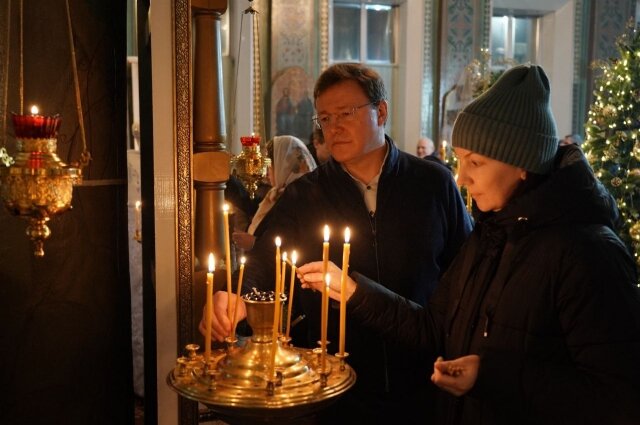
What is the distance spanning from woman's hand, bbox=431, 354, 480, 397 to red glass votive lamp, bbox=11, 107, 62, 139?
3.00 feet

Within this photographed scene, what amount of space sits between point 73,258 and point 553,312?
1334 mm

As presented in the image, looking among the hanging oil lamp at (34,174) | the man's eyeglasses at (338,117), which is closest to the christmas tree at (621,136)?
the man's eyeglasses at (338,117)

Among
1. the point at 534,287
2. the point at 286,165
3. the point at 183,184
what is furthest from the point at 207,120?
the point at 286,165

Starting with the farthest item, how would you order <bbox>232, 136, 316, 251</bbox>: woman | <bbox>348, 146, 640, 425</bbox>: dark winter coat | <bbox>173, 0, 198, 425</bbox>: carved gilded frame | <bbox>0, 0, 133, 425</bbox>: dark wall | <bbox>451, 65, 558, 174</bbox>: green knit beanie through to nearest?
<bbox>232, 136, 316, 251</bbox>: woman < <bbox>173, 0, 198, 425</bbox>: carved gilded frame < <bbox>0, 0, 133, 425</bbox>: dark wall < <bbox>451, 65, 558, 174</bbox>: green knit beanie < <bbox>348, 146, 640, 425</bbox>: dark winter coat

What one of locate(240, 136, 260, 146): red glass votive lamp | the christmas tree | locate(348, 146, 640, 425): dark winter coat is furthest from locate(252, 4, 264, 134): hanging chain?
the christmas tree

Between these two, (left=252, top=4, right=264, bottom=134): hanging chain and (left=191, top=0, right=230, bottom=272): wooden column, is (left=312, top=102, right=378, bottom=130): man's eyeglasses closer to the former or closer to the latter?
(left=191, top=0, right=230, bottom=272): wooden column

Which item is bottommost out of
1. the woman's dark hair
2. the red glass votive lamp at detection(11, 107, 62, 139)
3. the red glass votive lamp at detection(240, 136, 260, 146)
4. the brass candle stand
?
the brass candle stand

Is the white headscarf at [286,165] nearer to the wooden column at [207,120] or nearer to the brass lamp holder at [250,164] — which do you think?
the brass lamp holder at [250,164]

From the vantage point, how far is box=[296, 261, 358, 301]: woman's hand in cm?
176

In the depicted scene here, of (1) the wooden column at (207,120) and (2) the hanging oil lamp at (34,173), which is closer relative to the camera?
(2) the hanging oil lamp at (34,173)

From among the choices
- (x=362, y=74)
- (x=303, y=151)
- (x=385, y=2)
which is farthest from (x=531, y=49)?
(x=362, y=74)

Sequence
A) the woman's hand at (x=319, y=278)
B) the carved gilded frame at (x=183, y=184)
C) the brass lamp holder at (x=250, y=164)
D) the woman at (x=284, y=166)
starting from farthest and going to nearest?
the woman at (x=284, y=166) → the brass lamp holder at (x=250, y=164) → the carved gilded frame at (x=183, y=184) → the woman's hand at (x=319, y=278)

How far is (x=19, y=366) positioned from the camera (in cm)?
192

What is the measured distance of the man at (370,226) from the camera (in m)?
2.05
